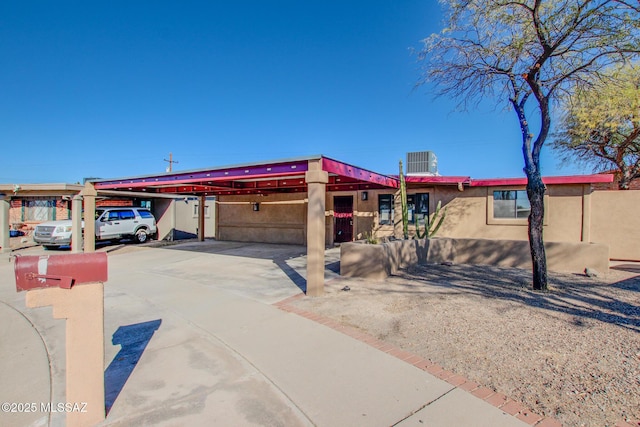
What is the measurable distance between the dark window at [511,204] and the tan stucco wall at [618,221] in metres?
2.02

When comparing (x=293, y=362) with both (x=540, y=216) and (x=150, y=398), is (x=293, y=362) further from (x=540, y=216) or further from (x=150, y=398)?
(x=540, y=216)

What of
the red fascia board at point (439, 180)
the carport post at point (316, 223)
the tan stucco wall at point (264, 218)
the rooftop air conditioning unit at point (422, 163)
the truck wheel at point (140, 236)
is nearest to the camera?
the carport post at point (316, 223)

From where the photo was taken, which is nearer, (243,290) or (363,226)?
(243,290)

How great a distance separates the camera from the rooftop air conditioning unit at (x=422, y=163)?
556 inches

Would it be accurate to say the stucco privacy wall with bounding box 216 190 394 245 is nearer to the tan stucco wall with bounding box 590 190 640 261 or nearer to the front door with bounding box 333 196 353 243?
the front door with bounding box 333 196 353 243

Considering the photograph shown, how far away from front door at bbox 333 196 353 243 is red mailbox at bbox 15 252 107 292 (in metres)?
12.1

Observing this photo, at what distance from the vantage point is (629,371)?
3494mm

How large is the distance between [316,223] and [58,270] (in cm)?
451

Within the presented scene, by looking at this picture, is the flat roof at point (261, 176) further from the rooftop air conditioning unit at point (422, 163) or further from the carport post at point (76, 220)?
the rooftop air conditioning unit at point (422, 163)

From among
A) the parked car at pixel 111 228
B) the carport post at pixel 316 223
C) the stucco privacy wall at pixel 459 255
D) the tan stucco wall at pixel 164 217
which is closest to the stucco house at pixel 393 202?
the carport post at pixel 316 223

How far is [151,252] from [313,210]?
9482mm

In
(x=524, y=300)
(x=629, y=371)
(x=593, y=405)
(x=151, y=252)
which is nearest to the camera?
(x=593, y=405)

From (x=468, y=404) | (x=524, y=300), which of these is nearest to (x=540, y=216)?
(x=524, y=300)

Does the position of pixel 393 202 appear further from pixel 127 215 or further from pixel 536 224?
pixel 127 215
